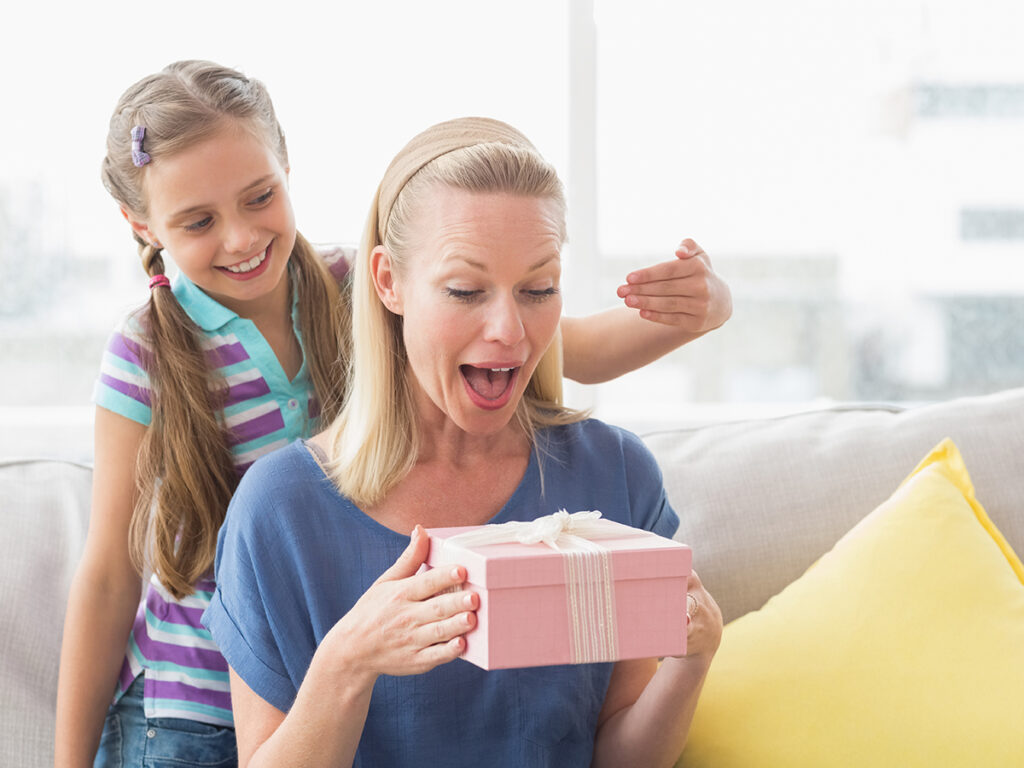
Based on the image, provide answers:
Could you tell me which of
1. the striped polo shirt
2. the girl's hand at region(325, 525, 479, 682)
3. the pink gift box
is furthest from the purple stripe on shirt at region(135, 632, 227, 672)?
the pink gift box

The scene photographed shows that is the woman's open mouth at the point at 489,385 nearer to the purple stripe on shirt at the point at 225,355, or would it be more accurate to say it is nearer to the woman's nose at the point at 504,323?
the woman's nose at the point at 504,323

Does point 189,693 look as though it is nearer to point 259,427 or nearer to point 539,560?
point 259,427

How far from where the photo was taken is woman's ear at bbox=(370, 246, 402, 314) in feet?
4.14

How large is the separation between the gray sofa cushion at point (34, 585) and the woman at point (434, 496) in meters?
0.47

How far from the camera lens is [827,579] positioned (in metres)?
1.57

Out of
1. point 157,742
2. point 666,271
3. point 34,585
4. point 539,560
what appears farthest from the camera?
point 34,585

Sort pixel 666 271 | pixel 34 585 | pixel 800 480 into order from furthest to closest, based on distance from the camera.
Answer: pixel 800 480 < pixel 34 585 < pixel 666 271

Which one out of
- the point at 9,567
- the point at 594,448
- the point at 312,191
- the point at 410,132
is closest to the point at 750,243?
the point at 410,132

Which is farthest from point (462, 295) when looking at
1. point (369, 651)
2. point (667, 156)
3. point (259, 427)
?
point (667, 156)

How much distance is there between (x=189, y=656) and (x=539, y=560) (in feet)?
2.56

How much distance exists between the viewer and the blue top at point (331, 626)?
123 centimetres

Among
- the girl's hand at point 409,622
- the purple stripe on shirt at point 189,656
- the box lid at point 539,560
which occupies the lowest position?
the purple stripe on shirt at point 189,656

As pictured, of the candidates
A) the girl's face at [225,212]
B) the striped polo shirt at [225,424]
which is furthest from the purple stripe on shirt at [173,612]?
the girl's face at [225,212]

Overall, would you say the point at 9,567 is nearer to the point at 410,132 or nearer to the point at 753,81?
the point at 410,132
